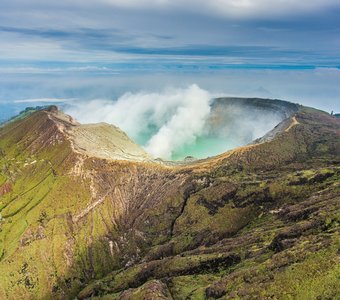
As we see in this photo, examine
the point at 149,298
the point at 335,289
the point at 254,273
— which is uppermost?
the point at 335,289

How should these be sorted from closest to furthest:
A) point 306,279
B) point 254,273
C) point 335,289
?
point 335,289
point 306,279
point 254,273

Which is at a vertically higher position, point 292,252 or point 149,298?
point 292,252

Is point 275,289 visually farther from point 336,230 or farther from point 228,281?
point 336,230

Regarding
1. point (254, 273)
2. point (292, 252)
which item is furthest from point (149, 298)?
point (292, 252)

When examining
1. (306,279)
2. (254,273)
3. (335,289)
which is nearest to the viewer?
(335,289)

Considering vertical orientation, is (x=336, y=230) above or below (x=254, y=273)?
above

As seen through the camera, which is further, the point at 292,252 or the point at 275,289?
the point at 292,252

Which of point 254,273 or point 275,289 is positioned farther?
point 254,273

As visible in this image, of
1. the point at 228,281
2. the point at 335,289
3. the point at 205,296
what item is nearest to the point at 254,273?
the point at 228,281

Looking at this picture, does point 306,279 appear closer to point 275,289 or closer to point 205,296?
point 275,289
